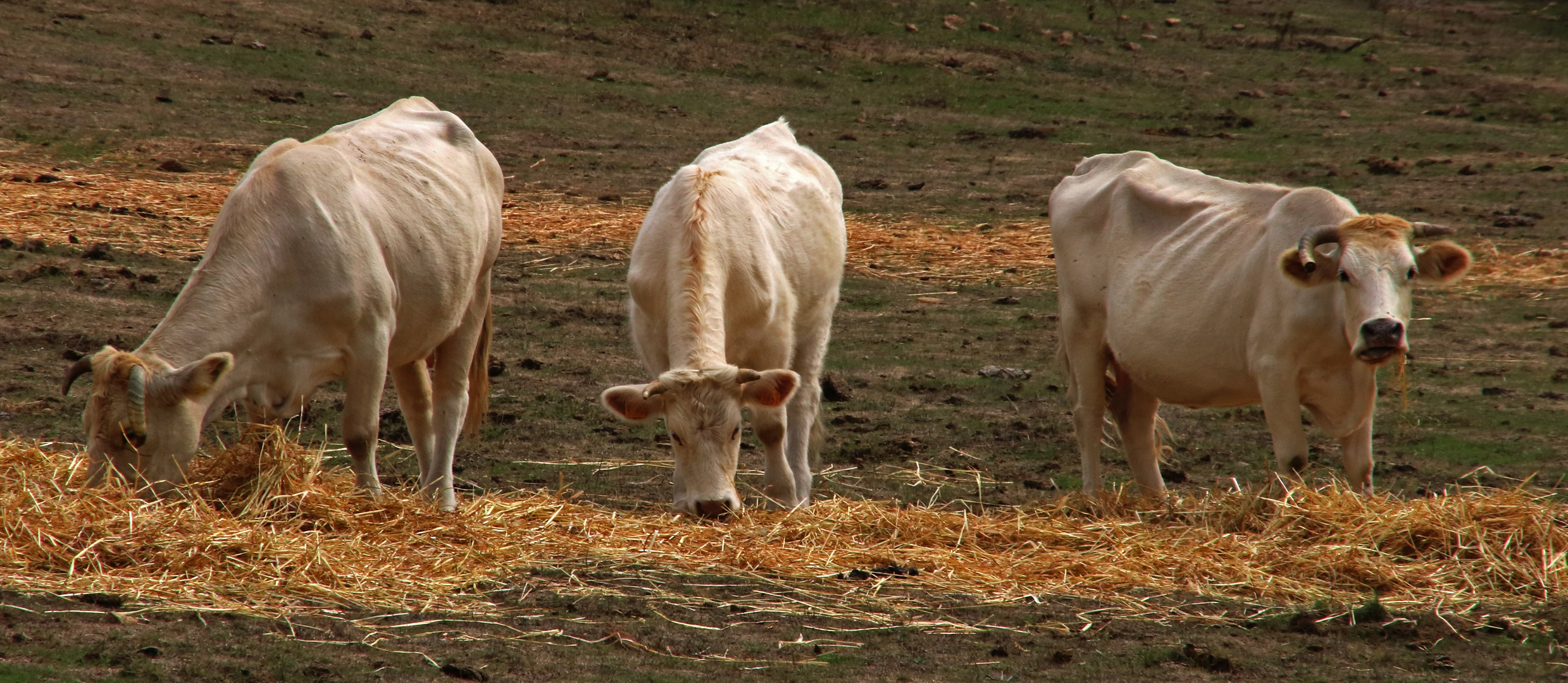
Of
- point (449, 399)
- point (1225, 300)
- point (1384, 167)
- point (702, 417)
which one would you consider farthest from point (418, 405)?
point (1384, 167)

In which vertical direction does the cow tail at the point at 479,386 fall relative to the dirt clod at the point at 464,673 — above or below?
below

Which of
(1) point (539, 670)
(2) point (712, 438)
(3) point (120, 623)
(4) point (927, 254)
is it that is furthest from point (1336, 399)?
(4) point (927, 254)

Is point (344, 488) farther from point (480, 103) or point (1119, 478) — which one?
point (480, 103)

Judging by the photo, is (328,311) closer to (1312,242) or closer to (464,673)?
(464,673)

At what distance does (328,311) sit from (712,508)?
5.81 feet

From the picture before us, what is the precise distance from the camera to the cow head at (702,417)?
6.40m

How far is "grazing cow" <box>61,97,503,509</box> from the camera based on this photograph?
5.64m

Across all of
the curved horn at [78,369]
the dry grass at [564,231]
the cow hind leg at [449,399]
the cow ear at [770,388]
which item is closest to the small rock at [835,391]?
the cow hind leg at [449,399]

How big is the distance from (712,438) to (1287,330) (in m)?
2.60

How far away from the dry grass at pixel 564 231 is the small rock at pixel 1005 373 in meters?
3.05

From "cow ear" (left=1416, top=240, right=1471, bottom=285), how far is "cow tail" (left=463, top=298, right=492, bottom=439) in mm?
4645

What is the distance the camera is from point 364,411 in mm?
6516

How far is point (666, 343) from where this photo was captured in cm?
705

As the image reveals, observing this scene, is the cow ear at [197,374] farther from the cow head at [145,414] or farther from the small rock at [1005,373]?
the small rock at [1005,373]
